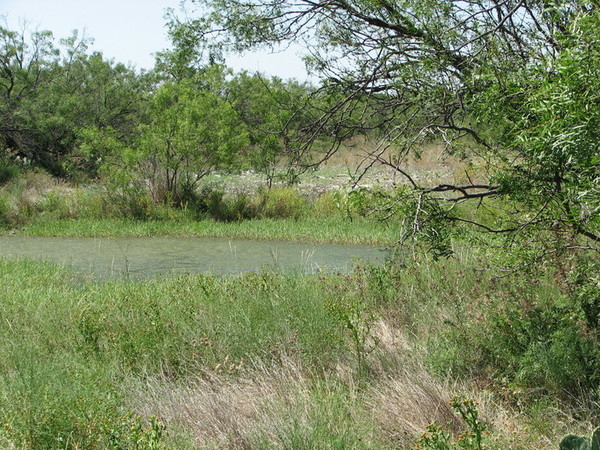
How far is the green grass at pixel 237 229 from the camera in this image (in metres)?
15.8

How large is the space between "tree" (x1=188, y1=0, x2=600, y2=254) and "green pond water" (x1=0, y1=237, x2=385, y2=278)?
5234 mm

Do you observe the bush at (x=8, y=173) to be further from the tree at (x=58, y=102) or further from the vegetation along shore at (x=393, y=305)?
the vegetation along shore at (x=393, y=305)

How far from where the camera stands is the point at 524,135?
11.6 feet

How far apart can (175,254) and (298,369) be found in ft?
29.9

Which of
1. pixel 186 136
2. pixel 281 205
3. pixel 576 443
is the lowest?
pixel 576 443

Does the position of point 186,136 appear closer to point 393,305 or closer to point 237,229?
point 237,229

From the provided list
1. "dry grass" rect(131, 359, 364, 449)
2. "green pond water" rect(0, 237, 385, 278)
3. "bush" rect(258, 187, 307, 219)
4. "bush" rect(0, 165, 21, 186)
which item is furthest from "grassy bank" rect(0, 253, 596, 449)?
"bush" rect(0, 165, 21, 186)

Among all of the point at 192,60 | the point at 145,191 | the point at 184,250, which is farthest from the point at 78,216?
the point at 192,60

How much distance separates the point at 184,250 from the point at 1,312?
24.0 ft

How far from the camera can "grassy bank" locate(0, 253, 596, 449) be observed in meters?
3.92

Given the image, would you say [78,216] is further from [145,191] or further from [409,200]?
[409,200]

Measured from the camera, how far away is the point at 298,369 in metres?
5.07

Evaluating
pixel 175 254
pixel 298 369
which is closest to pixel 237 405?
pixel 298 369

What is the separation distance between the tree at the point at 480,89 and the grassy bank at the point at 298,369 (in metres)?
0.91
